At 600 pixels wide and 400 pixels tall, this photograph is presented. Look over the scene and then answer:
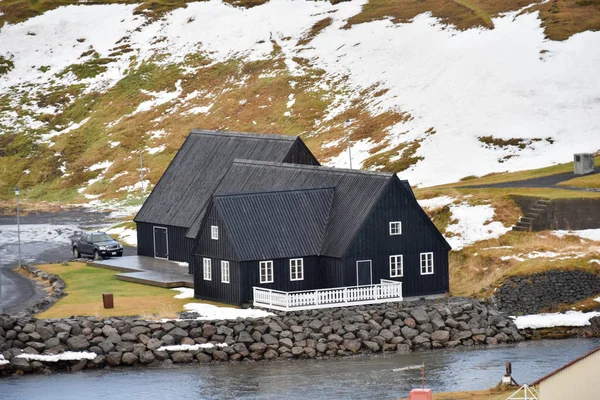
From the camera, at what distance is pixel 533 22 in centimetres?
13950

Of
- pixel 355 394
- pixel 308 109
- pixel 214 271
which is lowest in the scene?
pixel 355 394

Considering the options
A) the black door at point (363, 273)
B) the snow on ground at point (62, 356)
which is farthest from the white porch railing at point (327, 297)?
the snow on ground at point (62, 356)

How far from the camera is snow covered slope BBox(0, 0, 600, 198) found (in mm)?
116125

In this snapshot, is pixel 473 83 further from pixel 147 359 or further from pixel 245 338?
pixel 147 359

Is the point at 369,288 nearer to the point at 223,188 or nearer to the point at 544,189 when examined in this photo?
the point at 223,188

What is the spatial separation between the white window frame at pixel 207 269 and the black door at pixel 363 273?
7.59 m

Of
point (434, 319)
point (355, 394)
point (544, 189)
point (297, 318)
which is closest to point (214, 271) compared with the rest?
point (297, 318)

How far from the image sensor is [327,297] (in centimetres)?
6619

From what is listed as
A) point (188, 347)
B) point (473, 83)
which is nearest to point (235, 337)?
point (188, 347)

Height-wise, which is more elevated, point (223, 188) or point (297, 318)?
point (223, 188)

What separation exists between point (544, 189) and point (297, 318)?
27.2 metres

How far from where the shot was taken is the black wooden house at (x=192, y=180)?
79.4 m

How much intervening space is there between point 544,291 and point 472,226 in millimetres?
11701

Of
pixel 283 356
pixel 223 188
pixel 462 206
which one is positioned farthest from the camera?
pixel 462 206
